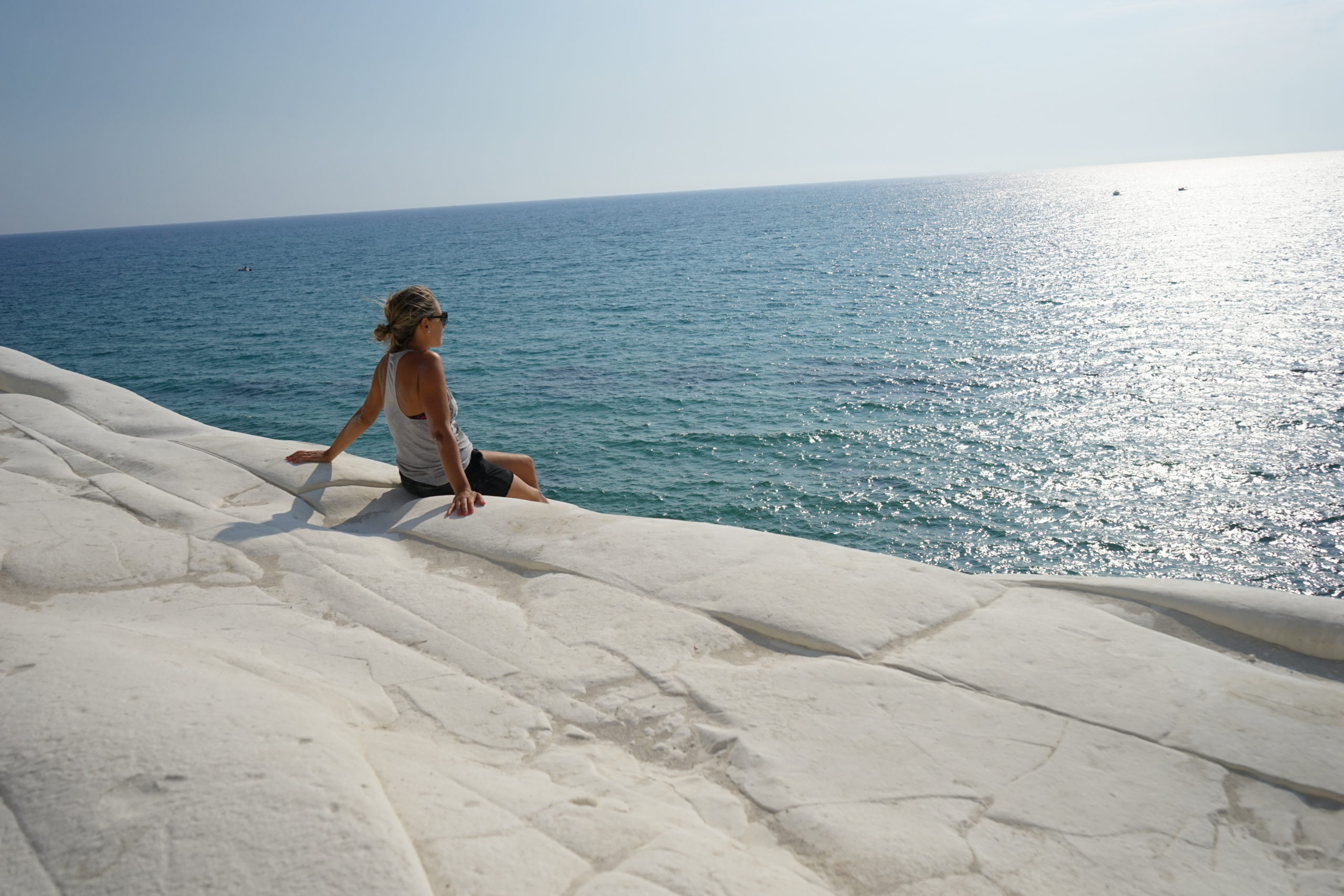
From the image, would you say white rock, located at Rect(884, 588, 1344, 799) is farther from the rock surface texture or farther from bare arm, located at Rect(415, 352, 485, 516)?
bare arm, located at Rect(415, 352, 485, 516)

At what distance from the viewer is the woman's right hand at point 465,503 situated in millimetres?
4785

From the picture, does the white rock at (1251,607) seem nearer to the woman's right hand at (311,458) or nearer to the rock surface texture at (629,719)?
the rock surface texture at (629,719)

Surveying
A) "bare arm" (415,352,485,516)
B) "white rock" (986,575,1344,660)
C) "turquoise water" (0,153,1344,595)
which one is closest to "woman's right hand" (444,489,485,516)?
"bare arm" (415,352,485,516)

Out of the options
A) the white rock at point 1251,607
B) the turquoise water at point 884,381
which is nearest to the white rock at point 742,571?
the white rock at point 1251,607

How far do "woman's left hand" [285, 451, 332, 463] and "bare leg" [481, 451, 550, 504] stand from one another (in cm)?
114

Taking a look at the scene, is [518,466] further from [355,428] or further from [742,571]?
[742,571]

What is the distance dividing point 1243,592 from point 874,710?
2.12 meters

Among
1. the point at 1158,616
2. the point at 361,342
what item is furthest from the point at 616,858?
the point at 361,342

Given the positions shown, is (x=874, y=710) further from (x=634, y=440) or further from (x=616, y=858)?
(x=634, y=440)

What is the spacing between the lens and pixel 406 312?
4.82m

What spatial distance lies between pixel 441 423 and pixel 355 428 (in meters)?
1.07

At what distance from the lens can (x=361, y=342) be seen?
28078 mm

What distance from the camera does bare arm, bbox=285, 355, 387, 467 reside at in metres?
5.39

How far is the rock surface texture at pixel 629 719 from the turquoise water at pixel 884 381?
25.4 ft
